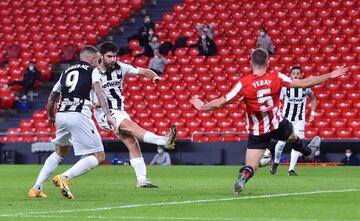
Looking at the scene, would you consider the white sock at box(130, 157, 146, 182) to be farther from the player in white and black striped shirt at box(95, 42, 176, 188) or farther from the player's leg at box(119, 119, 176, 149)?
the player's leg at box(119, 119, 176, 149)

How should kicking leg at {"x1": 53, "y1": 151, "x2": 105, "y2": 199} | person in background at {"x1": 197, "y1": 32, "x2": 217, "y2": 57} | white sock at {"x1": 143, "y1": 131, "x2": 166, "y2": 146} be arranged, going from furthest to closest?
person in background at {"x1": 197, "y1": 32, "x2": 217, "y2": 57} < white sock at {"x1": 143, "y1": 131, "x2": 166, "y2": 146} < kicking leg at {"x1": 53, "y1": 151, "x2": 105, "y2": 199}

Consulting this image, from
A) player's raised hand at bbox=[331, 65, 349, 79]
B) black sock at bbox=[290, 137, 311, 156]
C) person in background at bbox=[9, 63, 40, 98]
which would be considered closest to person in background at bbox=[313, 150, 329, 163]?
person in background at bbox=[9, 63, 40, 98]

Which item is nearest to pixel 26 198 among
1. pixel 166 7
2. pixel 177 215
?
pixel 177 215

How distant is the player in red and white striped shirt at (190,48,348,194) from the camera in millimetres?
12570

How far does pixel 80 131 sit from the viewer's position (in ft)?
41.2

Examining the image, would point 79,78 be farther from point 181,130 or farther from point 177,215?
point 181,130

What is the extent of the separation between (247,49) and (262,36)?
1.53 m

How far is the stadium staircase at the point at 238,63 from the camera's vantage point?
30.2m

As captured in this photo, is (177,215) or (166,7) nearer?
(177,215)

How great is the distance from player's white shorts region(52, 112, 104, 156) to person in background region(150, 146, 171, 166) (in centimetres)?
1644

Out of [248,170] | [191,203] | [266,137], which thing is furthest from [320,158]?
[191,203]

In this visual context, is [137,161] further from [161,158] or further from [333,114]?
[333,114]

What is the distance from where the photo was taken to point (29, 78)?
34.2 metres

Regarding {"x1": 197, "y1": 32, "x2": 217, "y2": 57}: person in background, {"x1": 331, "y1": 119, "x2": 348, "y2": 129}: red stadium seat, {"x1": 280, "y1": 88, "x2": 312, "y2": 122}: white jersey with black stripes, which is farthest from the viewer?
{"x1": 197, "y1": 32, "x2": 217, "y2": 57}: person in background
